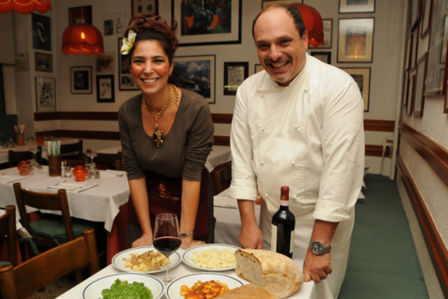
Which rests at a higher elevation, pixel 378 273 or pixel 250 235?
pixel 250 235

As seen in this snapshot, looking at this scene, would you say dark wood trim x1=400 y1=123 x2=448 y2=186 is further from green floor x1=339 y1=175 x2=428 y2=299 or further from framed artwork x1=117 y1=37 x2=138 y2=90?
framed artwork x1=117 y1=37 x2=138 y2=90

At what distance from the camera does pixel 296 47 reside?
1491 millimetres

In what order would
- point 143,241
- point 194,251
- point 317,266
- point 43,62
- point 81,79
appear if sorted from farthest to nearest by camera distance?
point 81,79
point 43,62
point 143,241
point 194,251
point 317,266

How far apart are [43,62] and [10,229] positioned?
6.20m

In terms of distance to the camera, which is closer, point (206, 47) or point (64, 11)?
point (206, 47)

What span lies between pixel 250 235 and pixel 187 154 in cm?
50

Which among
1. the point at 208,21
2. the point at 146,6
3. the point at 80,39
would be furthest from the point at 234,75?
the point at 80,39

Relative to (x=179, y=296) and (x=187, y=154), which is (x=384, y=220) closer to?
(x=187, y=154)

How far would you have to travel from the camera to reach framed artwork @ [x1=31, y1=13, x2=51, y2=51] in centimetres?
714

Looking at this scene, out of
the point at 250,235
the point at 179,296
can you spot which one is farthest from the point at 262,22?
the point at 179,296

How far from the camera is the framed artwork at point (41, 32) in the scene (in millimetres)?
7145

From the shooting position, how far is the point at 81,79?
25.2 ft

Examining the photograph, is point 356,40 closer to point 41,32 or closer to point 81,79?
point 81,79

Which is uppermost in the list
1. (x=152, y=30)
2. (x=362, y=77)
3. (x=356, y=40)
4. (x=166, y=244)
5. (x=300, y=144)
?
(x=356, y=40)
